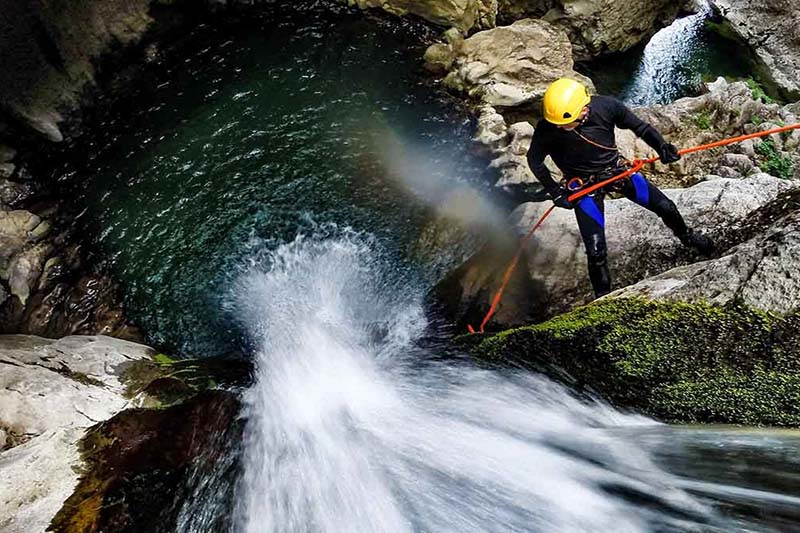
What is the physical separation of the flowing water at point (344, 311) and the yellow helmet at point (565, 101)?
2.51m

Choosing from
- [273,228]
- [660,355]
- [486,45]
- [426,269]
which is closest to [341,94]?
[486,45]

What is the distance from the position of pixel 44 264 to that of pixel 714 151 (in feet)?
34.1

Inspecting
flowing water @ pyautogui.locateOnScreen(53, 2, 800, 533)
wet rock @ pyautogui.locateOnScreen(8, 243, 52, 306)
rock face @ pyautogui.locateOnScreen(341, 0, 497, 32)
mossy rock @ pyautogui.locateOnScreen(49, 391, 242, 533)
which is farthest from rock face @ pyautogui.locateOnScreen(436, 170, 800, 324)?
rock face @ pyautogui.locateOnScreen(341, 0, 497, 32)

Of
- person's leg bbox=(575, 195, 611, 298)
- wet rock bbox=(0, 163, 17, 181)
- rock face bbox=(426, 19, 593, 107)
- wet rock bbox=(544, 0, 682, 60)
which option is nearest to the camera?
person's leg bbox=(575, 195, 611, 298)

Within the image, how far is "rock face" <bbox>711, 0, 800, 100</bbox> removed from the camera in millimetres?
11953

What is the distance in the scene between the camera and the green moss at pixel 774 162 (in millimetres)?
8469

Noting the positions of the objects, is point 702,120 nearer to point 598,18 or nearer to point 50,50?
point 598,18

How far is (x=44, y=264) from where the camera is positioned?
25.1 feet

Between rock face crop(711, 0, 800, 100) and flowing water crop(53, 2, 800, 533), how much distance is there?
7.49m

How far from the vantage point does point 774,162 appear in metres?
8.58

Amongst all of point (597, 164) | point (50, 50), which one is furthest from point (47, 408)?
point (50, 50)

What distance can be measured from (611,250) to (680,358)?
7.88 feet

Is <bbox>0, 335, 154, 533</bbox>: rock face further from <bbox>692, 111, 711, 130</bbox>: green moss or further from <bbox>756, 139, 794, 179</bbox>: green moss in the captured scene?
<bbox>692, 111, 711, 130</bbox>: green moss

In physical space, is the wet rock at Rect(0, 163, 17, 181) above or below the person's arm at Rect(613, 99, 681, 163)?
above
